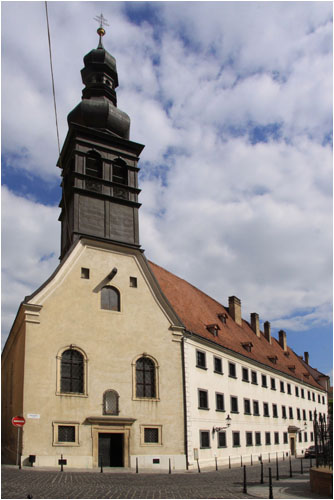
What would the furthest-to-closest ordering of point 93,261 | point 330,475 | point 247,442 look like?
point 247,442
point 93,261
point 330,475

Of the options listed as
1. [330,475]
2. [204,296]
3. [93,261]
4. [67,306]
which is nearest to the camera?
[330,475]

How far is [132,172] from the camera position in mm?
33094

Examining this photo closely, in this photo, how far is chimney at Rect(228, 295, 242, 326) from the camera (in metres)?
48.6

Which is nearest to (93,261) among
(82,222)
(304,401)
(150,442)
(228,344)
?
(82,222)

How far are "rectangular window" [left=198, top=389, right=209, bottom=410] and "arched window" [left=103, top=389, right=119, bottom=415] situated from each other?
6279mm

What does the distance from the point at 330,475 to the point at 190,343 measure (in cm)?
1596

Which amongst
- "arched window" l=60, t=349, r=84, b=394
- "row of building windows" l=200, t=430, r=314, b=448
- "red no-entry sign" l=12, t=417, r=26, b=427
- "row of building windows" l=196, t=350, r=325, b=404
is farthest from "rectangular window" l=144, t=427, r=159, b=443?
"red no-entry sign" l=12, t=417, r=26, b=427

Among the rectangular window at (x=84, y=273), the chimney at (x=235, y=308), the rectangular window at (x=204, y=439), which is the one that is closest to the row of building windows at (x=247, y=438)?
the rectangular window at (x=204, y=439)

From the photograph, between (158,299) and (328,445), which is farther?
(158,299)

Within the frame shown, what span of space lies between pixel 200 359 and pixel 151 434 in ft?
21.4

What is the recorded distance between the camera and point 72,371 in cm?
2644

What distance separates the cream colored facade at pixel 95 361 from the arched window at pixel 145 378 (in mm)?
298

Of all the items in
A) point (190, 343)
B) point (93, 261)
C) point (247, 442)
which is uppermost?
point (93, 261)

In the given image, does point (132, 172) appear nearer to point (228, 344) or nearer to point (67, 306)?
point (67, 306)
